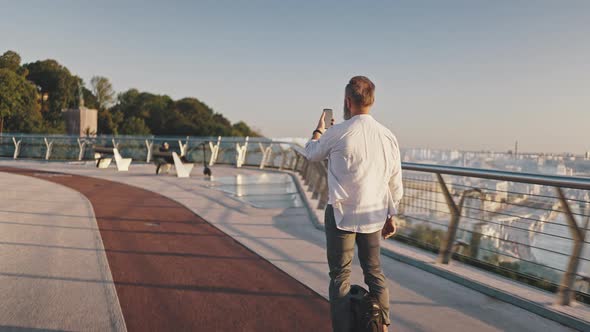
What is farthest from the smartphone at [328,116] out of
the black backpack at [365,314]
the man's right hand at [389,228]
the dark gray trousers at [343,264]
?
the black backpack at [365,314]

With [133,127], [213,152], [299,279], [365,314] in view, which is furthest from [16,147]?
[133,127]

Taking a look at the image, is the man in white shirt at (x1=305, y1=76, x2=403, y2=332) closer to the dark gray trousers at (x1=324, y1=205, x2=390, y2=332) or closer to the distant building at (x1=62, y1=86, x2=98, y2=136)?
the dark gray trousers at (x1=324, y1=205, x2=390, y2=332)

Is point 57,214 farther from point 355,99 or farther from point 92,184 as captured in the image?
point 355,99

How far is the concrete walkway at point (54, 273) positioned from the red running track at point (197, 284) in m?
0.15

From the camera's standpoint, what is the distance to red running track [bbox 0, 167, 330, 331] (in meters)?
3.24

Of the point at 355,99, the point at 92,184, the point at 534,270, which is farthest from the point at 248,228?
the point at 92,184

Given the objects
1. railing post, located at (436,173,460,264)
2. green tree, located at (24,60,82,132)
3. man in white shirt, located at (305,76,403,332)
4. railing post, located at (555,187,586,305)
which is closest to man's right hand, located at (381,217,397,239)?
man in white shirt, located at (305,76,403,332)

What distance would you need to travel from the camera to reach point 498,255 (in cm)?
452

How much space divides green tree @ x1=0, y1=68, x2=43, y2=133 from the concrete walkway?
37541 millimetres

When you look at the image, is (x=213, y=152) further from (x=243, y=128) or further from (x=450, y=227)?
(x=243, y=128)

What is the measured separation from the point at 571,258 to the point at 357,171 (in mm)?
2219

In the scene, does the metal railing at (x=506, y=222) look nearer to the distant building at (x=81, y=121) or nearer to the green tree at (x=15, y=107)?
the distant building at (x=81, y=121)

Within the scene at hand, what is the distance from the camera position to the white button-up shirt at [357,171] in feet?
8.38

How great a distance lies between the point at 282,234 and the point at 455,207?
9.05 feet
